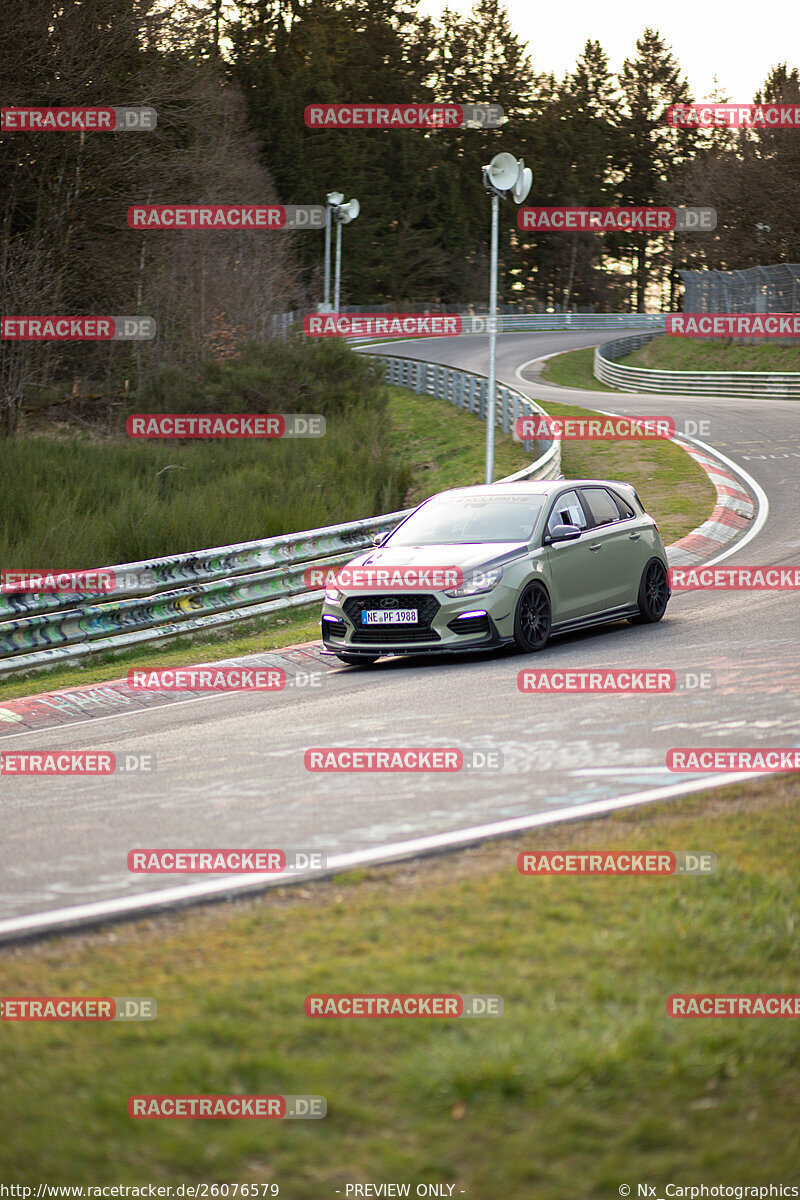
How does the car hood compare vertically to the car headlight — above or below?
above

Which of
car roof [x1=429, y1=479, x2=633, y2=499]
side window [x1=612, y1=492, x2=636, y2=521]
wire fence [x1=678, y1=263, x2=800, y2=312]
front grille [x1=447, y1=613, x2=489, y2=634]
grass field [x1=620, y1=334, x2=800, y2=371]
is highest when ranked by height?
wire fence [x1=678, y1=263, x2=800, y2=312]

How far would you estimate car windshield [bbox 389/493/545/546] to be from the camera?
12.6 meters

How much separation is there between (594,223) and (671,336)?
1303 inches

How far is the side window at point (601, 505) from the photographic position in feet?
43.7

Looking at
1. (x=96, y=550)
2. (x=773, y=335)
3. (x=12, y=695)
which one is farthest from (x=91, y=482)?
(x=773, y=335)

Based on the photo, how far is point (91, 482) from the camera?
2020cm

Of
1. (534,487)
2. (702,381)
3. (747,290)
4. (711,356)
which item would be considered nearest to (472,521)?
(534,487)

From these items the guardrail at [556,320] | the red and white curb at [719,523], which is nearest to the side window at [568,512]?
the red and white curb at [719,523]

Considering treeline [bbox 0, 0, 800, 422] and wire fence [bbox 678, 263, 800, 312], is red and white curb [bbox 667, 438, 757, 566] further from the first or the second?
wire fence [bbox 678, 263, 800, 312]

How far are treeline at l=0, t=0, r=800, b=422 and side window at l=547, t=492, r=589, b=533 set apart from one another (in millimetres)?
17479

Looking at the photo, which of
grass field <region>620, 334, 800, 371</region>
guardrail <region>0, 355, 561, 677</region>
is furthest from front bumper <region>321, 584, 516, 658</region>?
grass field <region>620, 334, 800, 371</region>

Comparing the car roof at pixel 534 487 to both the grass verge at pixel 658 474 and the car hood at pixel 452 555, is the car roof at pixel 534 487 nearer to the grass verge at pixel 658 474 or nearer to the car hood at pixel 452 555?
the car hood at pixel 452 555

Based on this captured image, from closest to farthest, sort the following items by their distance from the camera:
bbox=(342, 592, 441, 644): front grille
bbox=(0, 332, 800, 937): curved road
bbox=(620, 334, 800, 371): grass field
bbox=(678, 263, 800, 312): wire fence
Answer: bbox=(0, 332, 800, 937): curved road < bbox=(342, 592, 441, 644): front grille < bbox=(678, 263, 800, 312): wire fence < bbox=(620, 334, 800, 371): grass field

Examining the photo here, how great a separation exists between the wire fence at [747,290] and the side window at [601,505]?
111ft
